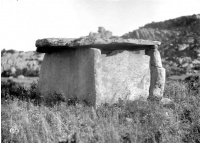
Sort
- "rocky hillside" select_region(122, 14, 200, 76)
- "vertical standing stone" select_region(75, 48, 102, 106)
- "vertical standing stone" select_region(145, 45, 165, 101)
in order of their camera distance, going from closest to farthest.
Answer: "vertical standing stone" select_region(75, 48, 102, 106), "vertical standing stone" select_region(145, 45, 165, 101), "rocky hillside" select_region(122, 14, 200, 76)

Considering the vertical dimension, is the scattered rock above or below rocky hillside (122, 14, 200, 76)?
below

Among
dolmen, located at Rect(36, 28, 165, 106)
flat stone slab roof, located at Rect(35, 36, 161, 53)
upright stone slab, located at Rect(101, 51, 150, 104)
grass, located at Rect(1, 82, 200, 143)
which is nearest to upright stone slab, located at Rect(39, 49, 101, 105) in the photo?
dolmen, located at Rect(36, 28, 165, 106)

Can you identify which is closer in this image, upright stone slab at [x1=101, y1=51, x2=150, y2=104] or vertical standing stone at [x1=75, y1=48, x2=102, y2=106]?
vertical standing stone at [x1=75, y1=48, x2=102, y2=106]

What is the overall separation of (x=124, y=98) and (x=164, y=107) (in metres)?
1.00

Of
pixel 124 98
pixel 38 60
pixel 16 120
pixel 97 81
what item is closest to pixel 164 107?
pixel 124 98

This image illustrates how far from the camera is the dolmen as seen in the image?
7.36 meters

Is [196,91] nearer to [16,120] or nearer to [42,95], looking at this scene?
[42,95]

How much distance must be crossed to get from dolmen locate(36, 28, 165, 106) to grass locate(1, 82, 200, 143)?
1.49ft

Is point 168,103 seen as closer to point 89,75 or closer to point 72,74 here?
point 89,75

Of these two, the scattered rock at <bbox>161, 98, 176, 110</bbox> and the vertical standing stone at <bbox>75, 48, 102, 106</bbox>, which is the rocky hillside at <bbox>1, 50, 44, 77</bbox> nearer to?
the vertical standing stone at <bbox>75, 48, 102, 106</bbox>

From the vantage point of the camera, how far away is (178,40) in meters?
45.4

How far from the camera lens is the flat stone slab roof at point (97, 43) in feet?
23.9

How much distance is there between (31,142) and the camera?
16.6 feet

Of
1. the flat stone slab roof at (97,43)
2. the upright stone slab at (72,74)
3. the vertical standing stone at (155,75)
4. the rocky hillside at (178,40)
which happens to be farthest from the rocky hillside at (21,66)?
the vertical standing stone at (155,75)
